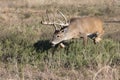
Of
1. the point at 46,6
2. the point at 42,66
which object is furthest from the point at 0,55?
the point at 46,6

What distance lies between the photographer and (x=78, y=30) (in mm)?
13148

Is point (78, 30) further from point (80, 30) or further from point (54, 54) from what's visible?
point (54, 54)

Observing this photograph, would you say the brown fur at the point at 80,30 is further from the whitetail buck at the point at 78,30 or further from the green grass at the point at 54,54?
the green grass at the point at 54,54

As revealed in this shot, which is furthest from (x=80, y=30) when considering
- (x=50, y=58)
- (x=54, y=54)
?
(x=50, y=58)

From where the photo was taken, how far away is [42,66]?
373 inches

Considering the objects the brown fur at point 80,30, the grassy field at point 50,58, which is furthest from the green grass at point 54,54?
the brown fur at point 80,30

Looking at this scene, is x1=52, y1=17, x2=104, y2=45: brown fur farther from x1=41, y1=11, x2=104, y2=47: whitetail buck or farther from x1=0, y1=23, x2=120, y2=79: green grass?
x1=0, y1=23, x2=120, y2=79: green grass

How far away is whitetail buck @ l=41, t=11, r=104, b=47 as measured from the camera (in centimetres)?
1230

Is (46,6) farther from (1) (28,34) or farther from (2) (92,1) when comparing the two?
(1) (28,34)

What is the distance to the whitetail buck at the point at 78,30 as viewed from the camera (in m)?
12.3

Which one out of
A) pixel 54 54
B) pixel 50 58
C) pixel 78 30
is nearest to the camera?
pixel 50 58

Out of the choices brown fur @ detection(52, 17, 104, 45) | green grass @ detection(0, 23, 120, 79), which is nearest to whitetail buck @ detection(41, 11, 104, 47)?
→ brown fur @ detection(52, 17, 104, 45)

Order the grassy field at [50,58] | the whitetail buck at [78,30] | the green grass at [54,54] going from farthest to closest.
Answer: the whitetail buck at [78,30] < the green grass at [54,54] < the grassy field at [50,58]

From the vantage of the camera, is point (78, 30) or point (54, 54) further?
point (78, 30)
